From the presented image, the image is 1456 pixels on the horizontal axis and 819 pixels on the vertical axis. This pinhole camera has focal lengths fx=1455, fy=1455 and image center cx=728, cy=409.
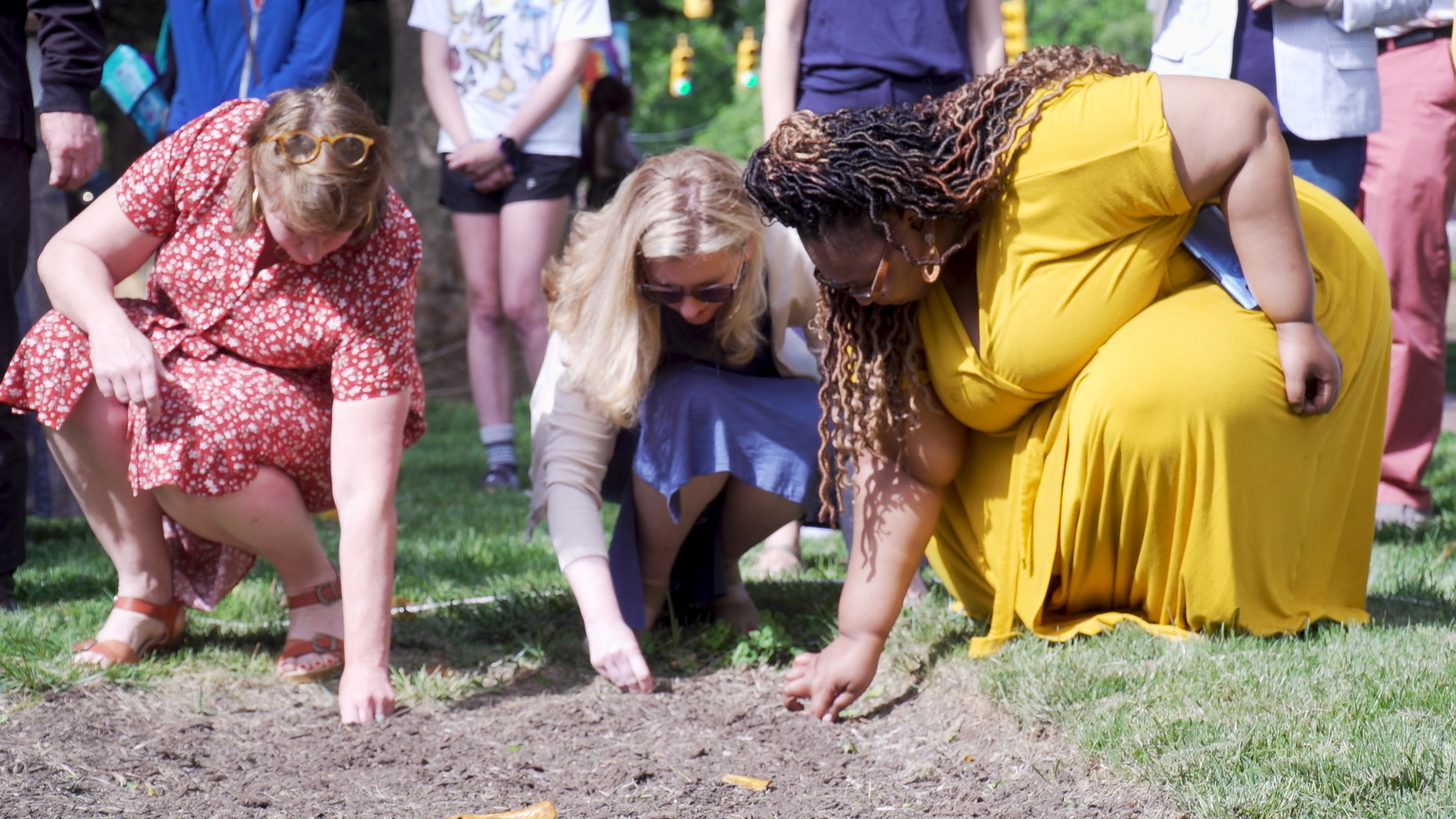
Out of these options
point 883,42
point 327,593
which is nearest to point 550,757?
point 327,593

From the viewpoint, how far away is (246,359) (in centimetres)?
308

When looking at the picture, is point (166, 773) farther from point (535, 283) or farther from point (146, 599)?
point (535, 283)

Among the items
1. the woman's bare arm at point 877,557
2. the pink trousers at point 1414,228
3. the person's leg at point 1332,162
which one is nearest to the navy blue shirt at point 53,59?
the woman's bare arm at point 877,557

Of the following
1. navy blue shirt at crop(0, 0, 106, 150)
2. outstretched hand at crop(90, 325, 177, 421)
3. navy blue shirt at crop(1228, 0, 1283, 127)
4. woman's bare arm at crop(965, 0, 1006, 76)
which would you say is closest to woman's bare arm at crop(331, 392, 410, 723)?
outstretched hand at crop(90, 325, 177, 421)

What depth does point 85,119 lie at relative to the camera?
3.49 m

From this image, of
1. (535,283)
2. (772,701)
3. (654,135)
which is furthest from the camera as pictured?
(654,135)

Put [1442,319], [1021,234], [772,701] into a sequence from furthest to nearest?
[1442,319] < [772,701] < [1021,234]

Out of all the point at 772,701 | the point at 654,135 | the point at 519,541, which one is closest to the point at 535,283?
the point at 519,541

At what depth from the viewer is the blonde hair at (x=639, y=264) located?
2.93 meters

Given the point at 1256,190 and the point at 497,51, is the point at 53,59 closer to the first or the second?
the point at 497,51

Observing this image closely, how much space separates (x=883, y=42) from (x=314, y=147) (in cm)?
169

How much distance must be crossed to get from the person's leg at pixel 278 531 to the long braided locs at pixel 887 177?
3.84 feet

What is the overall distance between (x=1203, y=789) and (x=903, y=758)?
0.61 m

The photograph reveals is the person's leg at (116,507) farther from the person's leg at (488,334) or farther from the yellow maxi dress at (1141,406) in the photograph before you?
the person's leg at (488,334)
